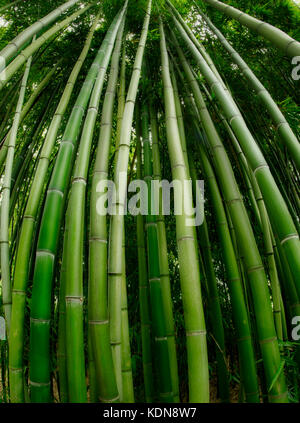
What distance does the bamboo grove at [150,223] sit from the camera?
30.1 inches

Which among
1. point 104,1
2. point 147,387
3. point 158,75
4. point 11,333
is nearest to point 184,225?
point 11,333

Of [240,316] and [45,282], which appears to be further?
[240,316]

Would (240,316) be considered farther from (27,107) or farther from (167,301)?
(27,107)

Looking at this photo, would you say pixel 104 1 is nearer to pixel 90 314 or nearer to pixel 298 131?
pixel 298 131

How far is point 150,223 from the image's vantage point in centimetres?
119

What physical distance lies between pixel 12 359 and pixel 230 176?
962 millimetres

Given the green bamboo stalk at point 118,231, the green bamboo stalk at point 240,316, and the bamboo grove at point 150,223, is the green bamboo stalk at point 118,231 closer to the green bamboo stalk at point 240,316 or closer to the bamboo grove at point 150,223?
the bamboo grove at point 150,223

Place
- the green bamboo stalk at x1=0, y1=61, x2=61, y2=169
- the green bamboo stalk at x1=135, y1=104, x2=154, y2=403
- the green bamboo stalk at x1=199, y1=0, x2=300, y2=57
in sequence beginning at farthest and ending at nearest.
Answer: the green bamboo stalk at x1=0, y1=61, x2=61, y2=169 → the green bamboo stalk at x1=135, y1=104, x2=154, y2=403 → the green bamboo stalk at x1=199, y1=0, x2=300, y2=57

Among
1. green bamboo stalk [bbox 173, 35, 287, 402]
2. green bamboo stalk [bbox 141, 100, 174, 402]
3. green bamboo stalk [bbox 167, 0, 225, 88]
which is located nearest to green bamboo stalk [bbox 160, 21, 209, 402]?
green bamboo stalk [bbox 173, 35, 287, 402]

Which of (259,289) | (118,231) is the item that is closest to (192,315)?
(259,289)

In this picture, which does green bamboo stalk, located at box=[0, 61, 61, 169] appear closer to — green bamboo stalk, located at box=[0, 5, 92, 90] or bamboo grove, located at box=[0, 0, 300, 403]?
bamboo grove, located at box=[0, 0, 300, 403]

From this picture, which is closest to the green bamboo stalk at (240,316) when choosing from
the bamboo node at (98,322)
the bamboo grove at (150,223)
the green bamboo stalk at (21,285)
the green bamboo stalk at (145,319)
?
the bamboo grove at (150,223)

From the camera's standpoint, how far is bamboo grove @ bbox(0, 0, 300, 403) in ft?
2.51
